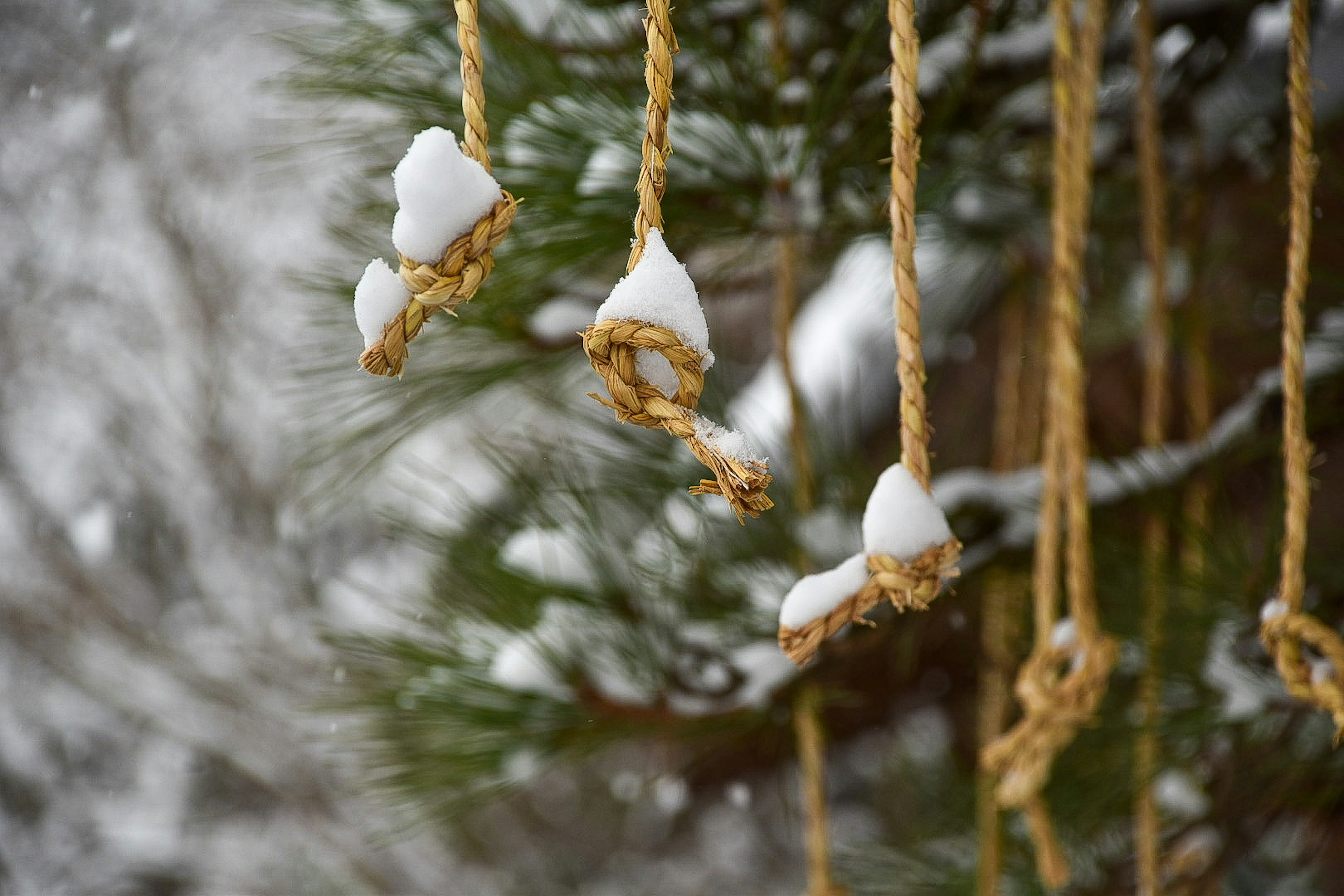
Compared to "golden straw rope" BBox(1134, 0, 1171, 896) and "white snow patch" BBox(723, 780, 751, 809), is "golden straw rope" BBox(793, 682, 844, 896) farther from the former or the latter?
"white snow patch" BBox(723, 780, 751, 809)

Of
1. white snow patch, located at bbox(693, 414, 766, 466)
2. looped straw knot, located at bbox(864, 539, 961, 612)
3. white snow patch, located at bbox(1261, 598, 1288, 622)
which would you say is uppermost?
white snow patch, located at bbox(1261, 598, 1288, 622)

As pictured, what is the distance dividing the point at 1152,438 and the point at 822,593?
0.98 ft

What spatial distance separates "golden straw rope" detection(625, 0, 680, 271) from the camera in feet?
0.64

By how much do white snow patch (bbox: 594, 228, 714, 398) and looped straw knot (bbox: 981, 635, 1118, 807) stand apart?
0.22 metres

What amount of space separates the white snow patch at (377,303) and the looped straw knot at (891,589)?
13 centimetres

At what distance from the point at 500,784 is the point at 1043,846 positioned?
253mm

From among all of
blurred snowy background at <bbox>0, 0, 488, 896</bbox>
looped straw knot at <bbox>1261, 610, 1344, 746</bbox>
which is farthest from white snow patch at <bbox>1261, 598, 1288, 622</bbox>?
blurred snowy background at <bbox>0, 0, 488, 896</bbox>

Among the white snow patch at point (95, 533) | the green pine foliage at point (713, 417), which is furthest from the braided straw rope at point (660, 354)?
the white snow patch at point (95, 533)

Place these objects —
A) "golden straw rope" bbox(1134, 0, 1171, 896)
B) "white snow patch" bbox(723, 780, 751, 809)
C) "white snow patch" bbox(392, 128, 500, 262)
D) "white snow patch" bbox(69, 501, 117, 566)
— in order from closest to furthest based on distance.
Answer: "white snow patch" bbox(392, 128, 500, 262) < "golden straw rope" bbox(1134, 0, 1171, 896) < "white snow patch" bbox(723, 780, 751, 809) < "white snow patch" bbox(69, 501, 117, 566)

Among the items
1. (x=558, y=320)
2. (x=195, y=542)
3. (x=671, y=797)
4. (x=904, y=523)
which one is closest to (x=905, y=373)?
(x=904, y=523)

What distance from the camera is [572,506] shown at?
1.59 ft

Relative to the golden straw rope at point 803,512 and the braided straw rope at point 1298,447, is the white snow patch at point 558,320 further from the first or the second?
the braided straw rope at point 1298,447

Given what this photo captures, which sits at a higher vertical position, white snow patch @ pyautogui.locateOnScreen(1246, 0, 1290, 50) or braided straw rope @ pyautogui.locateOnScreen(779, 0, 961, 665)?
white snow patch @ pyautogui.locateOnScreen(1246, 0, 1290, 50)

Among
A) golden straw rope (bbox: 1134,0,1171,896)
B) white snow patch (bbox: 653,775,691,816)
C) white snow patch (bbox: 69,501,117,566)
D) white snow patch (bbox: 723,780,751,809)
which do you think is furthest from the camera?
white snow patch (bbox: 69,501,117,566)
